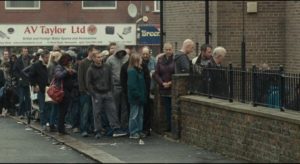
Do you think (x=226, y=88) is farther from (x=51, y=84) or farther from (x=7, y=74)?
(x=7, y=74)

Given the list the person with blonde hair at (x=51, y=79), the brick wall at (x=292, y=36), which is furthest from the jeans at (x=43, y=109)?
the brick wall at (x=292, y=36)

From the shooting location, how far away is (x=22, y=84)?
20.6m

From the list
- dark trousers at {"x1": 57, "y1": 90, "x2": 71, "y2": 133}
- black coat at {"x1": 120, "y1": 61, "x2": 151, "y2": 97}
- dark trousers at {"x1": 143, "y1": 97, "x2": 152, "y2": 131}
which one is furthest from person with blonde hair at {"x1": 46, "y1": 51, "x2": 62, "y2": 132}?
dark trousers at {"x1": 143, "y1": 97, "x2": 152, "y2": 131}

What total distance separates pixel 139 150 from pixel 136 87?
1.98 m

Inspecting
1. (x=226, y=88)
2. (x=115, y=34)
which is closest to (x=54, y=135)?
(x=226, y=88)

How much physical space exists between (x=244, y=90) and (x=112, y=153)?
240cm

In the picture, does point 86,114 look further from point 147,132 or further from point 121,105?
point 147,132

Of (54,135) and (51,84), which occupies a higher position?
(51,84)

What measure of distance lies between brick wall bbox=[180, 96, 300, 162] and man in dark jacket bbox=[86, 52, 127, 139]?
1577 mm

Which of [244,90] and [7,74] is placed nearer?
[244,90]

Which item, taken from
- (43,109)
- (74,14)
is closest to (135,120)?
(43,109)

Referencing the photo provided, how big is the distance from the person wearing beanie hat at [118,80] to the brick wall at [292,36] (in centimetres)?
398

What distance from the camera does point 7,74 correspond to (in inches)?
894

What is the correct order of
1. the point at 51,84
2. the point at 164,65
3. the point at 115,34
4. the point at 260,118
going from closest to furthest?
the point at 260,118
the point at 164,65
the point at 51,84
the point at 115,34
